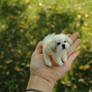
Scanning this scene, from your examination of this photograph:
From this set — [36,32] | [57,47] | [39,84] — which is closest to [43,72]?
[39,84]

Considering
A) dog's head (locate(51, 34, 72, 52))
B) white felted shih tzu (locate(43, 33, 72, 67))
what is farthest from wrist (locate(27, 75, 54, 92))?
dog's head (locate(51, 34, 72, 52))

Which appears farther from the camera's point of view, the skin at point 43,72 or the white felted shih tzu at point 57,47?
the skin at point 43,72

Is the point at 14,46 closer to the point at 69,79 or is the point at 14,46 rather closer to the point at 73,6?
the point at 69,79

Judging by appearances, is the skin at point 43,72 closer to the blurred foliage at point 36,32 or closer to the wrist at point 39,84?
the wrist at point 39,84

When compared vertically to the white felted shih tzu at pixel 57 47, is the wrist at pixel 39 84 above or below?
below

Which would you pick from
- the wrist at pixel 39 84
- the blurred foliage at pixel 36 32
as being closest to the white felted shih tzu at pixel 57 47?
the wrist at pixel 39 84

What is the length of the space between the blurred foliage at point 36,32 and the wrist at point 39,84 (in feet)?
2.81

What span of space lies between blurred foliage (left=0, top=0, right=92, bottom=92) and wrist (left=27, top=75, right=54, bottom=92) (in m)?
0.86

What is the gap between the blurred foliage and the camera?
374 centimetres

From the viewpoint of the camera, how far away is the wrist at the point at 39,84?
2726mm

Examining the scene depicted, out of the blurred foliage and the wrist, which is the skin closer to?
the wrist

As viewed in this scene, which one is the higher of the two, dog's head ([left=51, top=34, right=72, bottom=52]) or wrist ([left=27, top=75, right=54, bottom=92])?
dog's head ([left=51, top=34, right=72, bottom=52])

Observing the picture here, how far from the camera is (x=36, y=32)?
4.35 m

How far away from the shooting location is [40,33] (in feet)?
14.1
